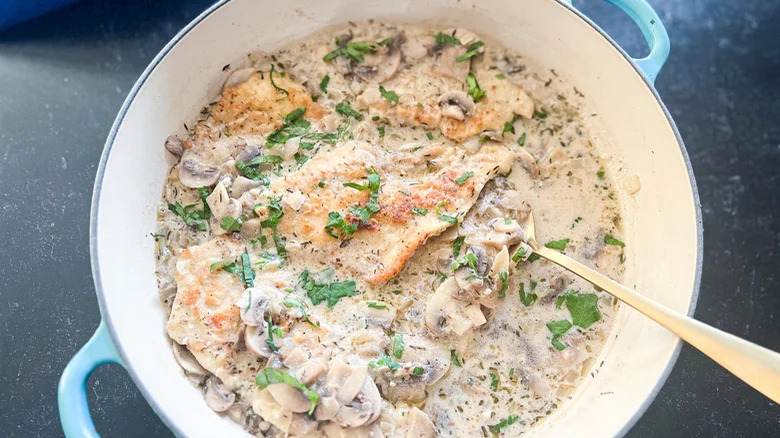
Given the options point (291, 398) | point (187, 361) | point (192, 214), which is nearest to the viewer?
point (291, 398)

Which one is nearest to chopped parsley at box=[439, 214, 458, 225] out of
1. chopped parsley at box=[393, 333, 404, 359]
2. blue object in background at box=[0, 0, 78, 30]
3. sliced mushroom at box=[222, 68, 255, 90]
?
chopped parsley at box=[393, 333, 404, 359]

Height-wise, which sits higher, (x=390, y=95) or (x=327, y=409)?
(x=390, y=95)

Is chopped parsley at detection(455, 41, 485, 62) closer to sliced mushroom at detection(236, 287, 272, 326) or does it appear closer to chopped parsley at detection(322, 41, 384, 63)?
chopped parsley at detection(322, 41, 384, 63)

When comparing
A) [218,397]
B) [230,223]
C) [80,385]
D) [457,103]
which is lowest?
[218,397]

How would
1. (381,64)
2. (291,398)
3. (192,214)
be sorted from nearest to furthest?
(291,398) → (192,214) → (381,64)

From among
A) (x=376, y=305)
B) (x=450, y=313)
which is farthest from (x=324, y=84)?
(x=450, y=313)

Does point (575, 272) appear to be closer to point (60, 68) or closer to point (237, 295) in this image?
point (237, 295)

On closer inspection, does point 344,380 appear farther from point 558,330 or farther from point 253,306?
point 558,330

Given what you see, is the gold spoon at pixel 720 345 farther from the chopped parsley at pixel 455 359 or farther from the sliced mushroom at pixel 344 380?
the sliced mushroom at pixel 344 380
